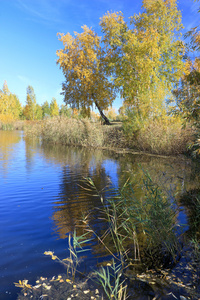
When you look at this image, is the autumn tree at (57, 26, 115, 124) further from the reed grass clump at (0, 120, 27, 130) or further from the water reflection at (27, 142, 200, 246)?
the reed grass clump at (0, 120, 27, 130)

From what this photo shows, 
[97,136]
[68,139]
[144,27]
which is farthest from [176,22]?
[68,139]

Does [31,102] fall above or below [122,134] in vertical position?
above

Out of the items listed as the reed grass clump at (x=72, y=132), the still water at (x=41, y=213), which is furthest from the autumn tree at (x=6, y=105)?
the still water at (x=41, y=213)

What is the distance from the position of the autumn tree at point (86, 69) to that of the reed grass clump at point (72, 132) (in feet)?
23.2

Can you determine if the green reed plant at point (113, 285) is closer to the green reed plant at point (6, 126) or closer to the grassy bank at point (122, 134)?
the grassy bank at point (122, 134)

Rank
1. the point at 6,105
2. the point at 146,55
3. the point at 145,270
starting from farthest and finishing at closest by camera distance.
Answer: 1. the point at 6,105
2. the point at 146,55
3. the point at 145,270

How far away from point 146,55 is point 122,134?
21.2ft

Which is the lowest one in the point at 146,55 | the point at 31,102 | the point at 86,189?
the point at 86,189

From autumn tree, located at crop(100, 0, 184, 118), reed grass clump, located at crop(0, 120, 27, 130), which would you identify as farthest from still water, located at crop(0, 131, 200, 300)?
reed grass clump, located at crop(0, 120, 27, 130)

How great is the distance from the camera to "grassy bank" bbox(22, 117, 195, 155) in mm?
14738

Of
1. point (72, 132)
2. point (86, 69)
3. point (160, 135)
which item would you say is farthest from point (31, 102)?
point (160, 135)

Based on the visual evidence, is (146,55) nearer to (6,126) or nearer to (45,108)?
(6,126)

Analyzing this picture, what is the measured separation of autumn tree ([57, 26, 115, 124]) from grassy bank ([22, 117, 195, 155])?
7.00 meters

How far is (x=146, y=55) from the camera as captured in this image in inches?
715
